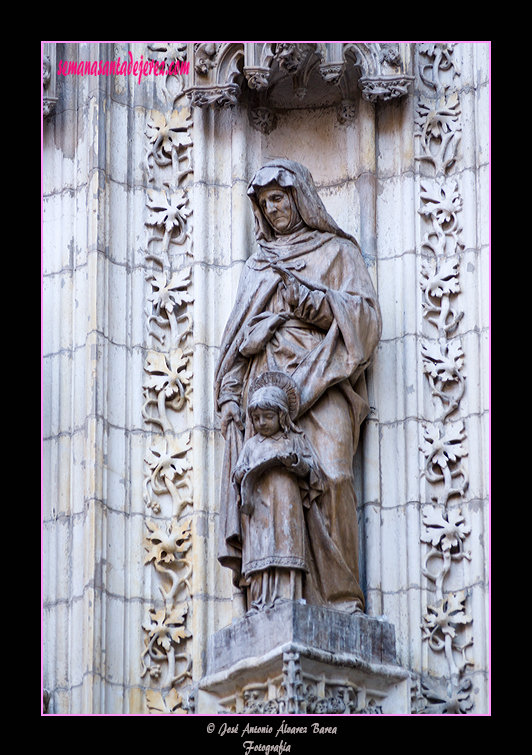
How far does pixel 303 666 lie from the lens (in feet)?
30.2

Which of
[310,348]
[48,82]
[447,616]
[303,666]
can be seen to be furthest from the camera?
[48,82]

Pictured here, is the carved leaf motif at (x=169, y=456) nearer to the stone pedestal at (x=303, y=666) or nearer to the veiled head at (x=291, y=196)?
the stone pedestal at (x=303, y=666)

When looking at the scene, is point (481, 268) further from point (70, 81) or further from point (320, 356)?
point (70, 81)

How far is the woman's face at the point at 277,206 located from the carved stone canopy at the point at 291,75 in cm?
72

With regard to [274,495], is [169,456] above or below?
above

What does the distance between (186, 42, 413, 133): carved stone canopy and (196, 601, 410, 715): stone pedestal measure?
2870 millimetres

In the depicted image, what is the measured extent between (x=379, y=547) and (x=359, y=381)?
2.67 feet

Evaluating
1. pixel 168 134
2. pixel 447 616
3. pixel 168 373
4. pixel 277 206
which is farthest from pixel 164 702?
pixel 168 134

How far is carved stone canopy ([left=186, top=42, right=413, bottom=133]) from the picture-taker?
421 inches

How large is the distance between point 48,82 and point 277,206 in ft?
5.16

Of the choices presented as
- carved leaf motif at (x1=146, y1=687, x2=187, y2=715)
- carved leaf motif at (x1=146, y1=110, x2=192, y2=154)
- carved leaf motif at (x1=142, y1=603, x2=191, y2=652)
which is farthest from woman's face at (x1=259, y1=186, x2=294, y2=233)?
carved leaf motif at (x1=146, y1=687, x2=187, y2=715)

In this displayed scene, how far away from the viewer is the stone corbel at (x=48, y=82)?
1102cm

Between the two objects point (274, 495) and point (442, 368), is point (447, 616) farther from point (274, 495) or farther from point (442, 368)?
point (442, 368)

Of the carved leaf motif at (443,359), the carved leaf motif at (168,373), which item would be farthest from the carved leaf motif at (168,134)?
the carved leaf motif at (443,359)
